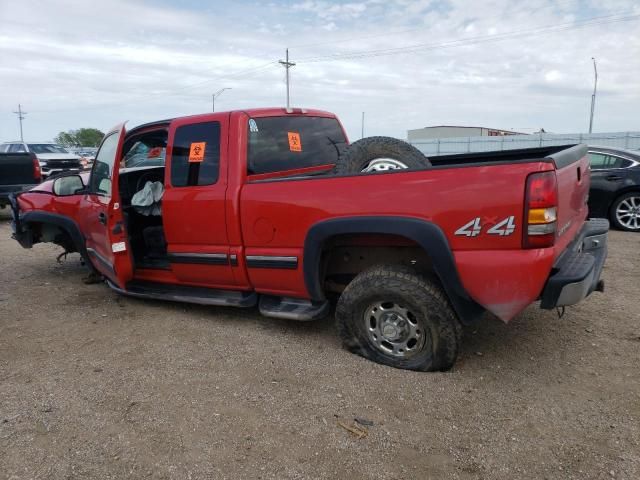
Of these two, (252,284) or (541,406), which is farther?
(252,284)

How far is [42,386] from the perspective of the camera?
3.17 metres

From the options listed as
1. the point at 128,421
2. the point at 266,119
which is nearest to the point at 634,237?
the point at 266,119

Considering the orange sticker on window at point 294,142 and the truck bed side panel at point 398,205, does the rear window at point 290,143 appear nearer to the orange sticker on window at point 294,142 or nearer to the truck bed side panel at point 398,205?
the orange sticker on window at point 294,142

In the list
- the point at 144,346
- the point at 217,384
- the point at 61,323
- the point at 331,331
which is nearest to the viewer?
the point at 217,384

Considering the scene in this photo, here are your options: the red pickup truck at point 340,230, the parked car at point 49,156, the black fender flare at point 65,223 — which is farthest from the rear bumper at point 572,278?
Result: the parked car at point 49,156

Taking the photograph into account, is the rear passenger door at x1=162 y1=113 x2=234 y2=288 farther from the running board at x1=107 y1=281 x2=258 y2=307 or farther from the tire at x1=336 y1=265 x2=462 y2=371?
the tire at x1=336 y1=265 x2=462 y2=371

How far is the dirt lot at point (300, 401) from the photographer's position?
7.86ft

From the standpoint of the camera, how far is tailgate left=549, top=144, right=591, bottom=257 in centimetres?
282

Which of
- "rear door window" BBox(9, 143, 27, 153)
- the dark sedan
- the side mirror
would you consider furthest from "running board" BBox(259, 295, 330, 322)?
"rear door window" BBox(9, 143, 27, 153)

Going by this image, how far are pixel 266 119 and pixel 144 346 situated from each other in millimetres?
2067

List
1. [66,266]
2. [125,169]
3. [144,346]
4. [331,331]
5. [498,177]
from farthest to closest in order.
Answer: [66,266] < [125,169] < [331,331] < [144,346] < [498,177]

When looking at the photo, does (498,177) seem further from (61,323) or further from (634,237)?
(634,237)

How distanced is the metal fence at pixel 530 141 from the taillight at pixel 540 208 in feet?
61.9

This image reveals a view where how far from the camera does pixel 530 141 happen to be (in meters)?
28.0
